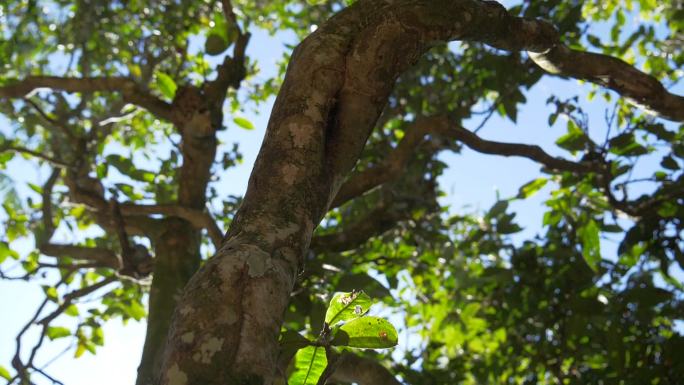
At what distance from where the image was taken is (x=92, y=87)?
343 cm

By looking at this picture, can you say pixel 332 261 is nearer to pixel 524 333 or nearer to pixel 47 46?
pixel 524 333

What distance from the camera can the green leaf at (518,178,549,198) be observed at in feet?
12.4

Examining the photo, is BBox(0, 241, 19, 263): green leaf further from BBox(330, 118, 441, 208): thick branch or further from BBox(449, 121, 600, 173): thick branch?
BBox(449, 121, 600, 173): thick branch

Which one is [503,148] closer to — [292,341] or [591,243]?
[591,243]

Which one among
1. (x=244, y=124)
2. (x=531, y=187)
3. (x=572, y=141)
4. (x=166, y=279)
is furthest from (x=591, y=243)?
(x=166, y=279)

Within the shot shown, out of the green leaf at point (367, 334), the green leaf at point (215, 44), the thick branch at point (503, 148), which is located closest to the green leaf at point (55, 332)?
the green leaf at point (215, 44)

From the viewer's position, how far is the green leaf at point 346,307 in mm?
1460

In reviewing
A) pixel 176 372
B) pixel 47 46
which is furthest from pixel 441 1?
pixel 47 46

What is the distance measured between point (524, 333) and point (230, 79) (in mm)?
2608

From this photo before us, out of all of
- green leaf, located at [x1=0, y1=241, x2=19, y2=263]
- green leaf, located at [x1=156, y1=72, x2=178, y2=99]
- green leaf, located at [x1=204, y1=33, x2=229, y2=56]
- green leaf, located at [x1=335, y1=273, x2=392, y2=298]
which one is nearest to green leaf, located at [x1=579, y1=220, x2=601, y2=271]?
green leaf, located at [x1=335, y1=273, x2=392, y2=298]

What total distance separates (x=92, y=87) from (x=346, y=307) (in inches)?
98.8

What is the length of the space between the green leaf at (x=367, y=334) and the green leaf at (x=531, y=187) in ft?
8.32

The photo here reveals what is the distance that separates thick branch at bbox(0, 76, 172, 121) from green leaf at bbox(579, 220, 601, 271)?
7.83 feet

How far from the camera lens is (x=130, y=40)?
599 centimetres
